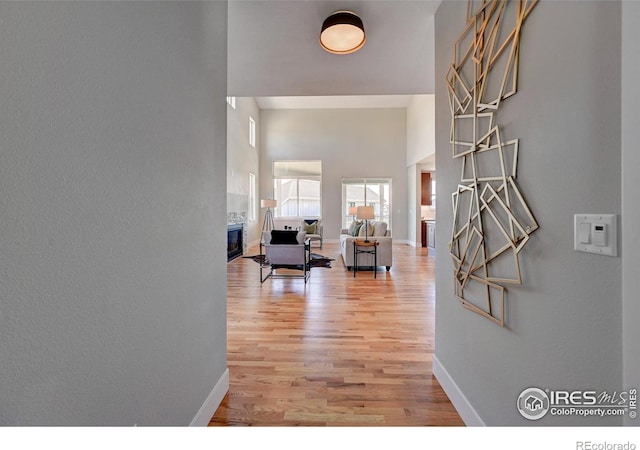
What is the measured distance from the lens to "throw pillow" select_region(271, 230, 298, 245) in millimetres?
4645

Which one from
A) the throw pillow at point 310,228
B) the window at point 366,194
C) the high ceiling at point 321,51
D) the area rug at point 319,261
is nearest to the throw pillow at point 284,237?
the area rug at point 319,261

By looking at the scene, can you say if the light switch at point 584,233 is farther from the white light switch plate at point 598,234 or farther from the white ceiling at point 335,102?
the white ceiling at point 335,102

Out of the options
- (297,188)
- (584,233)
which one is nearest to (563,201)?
(584,233)

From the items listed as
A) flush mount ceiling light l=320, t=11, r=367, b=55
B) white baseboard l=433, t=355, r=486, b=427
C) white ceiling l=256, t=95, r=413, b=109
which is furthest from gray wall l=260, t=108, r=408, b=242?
white baseboard l=433, t=355, r=486, b=427

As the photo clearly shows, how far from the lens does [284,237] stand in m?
4.67

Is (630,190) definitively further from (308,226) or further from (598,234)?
(308,226)

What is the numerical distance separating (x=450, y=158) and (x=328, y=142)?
27.9 ft

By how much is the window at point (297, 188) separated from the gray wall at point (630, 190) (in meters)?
9.30

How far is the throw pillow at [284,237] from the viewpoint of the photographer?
4.64 meters

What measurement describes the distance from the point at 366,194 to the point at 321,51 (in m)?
7.64

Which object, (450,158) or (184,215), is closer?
(184,215)

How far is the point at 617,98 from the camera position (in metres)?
0.71
